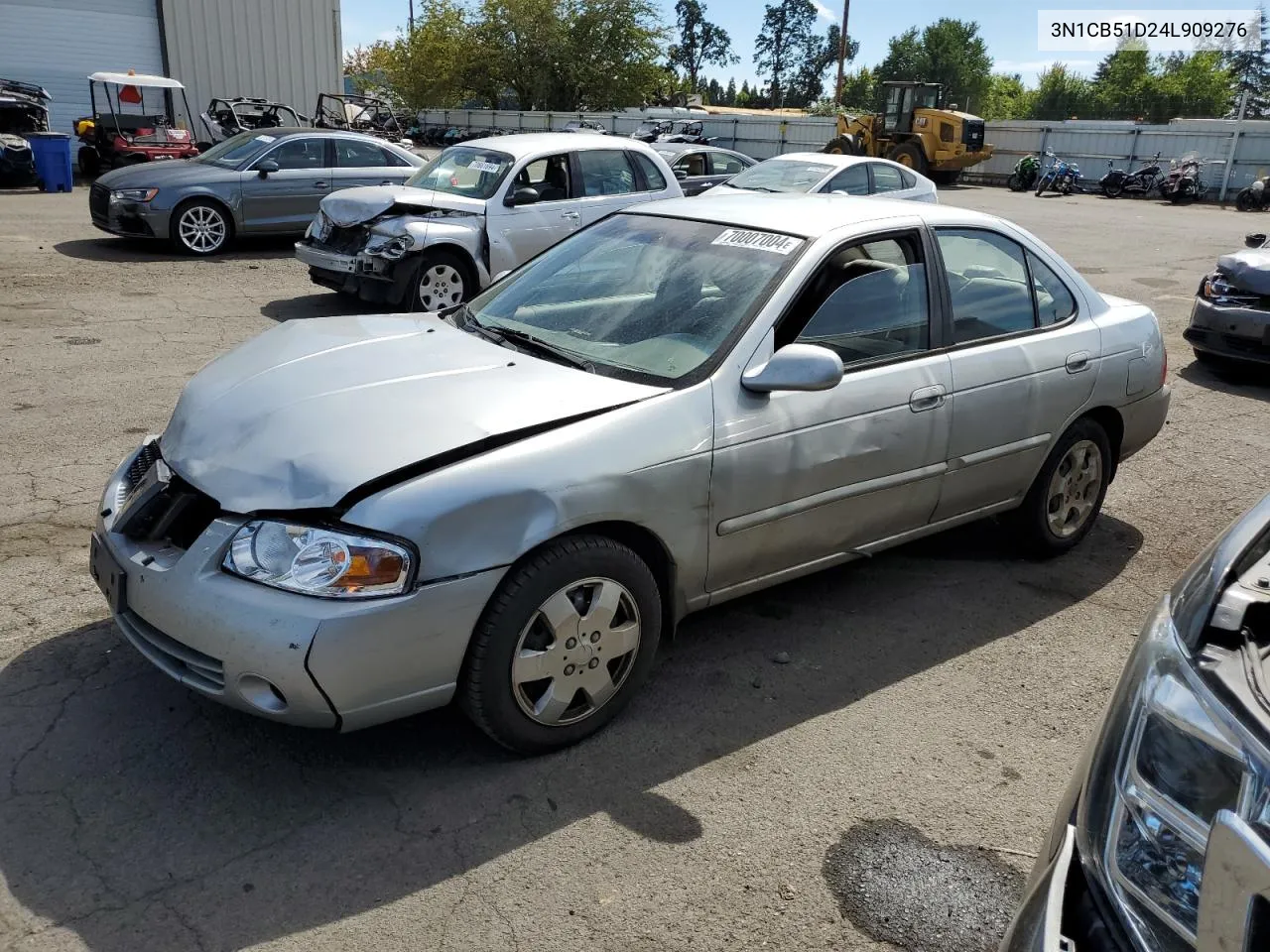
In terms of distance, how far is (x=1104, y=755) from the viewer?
1.86m

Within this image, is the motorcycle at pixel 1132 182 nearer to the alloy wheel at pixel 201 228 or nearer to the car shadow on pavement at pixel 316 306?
the alloy wheel at pixel 201 228

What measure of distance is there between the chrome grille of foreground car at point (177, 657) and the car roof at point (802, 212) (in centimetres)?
255

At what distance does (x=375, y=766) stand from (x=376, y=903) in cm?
60

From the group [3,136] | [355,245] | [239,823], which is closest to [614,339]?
[239,823]

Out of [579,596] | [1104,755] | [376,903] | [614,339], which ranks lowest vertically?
[376,903]

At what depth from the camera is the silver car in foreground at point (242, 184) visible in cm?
1208

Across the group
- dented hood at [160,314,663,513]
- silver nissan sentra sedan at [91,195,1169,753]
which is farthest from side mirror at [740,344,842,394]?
dented hood at [160,314,663,513]

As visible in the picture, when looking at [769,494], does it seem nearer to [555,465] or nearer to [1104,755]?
[555,465]

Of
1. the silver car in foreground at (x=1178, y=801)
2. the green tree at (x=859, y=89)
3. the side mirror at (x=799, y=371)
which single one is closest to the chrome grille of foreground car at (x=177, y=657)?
the side mirror at (x=799, y=371)

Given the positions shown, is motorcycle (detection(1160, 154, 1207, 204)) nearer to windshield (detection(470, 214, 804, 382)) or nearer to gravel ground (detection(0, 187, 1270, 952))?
gravel ground (detection(0, 187, 1270, 952))

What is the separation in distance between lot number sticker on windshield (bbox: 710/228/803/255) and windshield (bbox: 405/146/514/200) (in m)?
5.90

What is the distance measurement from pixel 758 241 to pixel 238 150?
10.7 m

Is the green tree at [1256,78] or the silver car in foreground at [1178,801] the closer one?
the silver car in foreground at [1178,801]

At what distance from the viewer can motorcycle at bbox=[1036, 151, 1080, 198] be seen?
29.3m
